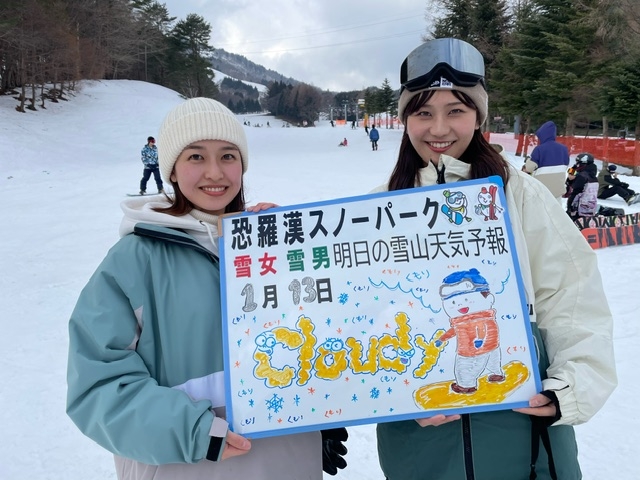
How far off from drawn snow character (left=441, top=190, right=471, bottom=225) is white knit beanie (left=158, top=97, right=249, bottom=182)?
81 cm

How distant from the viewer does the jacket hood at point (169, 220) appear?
4.77 ft

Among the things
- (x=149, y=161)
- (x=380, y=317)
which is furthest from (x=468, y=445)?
(x=149, y=161)

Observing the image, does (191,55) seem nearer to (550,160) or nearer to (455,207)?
(550,160)

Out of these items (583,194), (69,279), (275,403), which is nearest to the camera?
(275,403)

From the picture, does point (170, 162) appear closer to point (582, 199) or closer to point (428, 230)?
A: point (428, 230)

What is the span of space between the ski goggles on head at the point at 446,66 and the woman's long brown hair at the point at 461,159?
40 mm

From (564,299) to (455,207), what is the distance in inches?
18.1

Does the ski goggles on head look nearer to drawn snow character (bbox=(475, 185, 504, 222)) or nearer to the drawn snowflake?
drawn snow character (bbox=(475, 185, 504, 222))

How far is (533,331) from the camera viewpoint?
4.71ft

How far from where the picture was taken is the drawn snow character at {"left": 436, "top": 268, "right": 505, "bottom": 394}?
53.9 inches

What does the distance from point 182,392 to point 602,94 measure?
22.4m

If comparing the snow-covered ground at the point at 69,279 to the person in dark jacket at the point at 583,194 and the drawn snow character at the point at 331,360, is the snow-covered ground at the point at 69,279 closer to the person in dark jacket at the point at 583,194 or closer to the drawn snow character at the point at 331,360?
the person in dark jacket at the point at 583,194

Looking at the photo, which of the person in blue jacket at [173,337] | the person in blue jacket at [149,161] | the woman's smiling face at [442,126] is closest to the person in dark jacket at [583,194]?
the woman's smiling face at [442,126]

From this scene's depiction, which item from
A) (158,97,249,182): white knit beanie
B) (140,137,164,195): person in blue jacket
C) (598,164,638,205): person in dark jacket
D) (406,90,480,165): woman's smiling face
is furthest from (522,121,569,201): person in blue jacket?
(140,137,164,195): person in blue jacket
